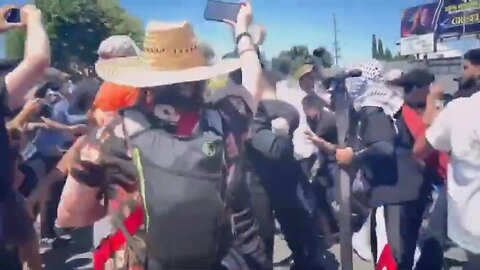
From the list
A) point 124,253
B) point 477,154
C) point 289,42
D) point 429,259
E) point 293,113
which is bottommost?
point 429,259

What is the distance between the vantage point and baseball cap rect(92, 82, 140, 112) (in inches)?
102

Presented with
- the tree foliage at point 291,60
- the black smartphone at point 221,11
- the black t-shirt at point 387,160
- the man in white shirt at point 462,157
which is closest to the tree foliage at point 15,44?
the black smartphone at point 221,11

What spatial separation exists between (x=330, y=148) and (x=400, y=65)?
43 cm

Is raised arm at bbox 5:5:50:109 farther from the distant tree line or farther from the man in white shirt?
the man in white shirt

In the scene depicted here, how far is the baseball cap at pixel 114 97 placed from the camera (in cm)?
258

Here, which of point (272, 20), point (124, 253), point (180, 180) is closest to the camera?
point (180, 180)

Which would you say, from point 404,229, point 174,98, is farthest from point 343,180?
point 174,98

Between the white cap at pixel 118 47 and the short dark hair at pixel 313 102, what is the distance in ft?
2.16

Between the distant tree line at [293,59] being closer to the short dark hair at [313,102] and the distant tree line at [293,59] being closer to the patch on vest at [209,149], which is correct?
the short dark hair at [313,102]

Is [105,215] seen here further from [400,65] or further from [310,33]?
[400,65]

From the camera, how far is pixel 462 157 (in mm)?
2941

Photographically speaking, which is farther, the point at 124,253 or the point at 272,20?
the point at 272,20

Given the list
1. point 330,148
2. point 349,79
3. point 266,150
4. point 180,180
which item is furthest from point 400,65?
point 180,180

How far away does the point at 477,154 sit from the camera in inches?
115
